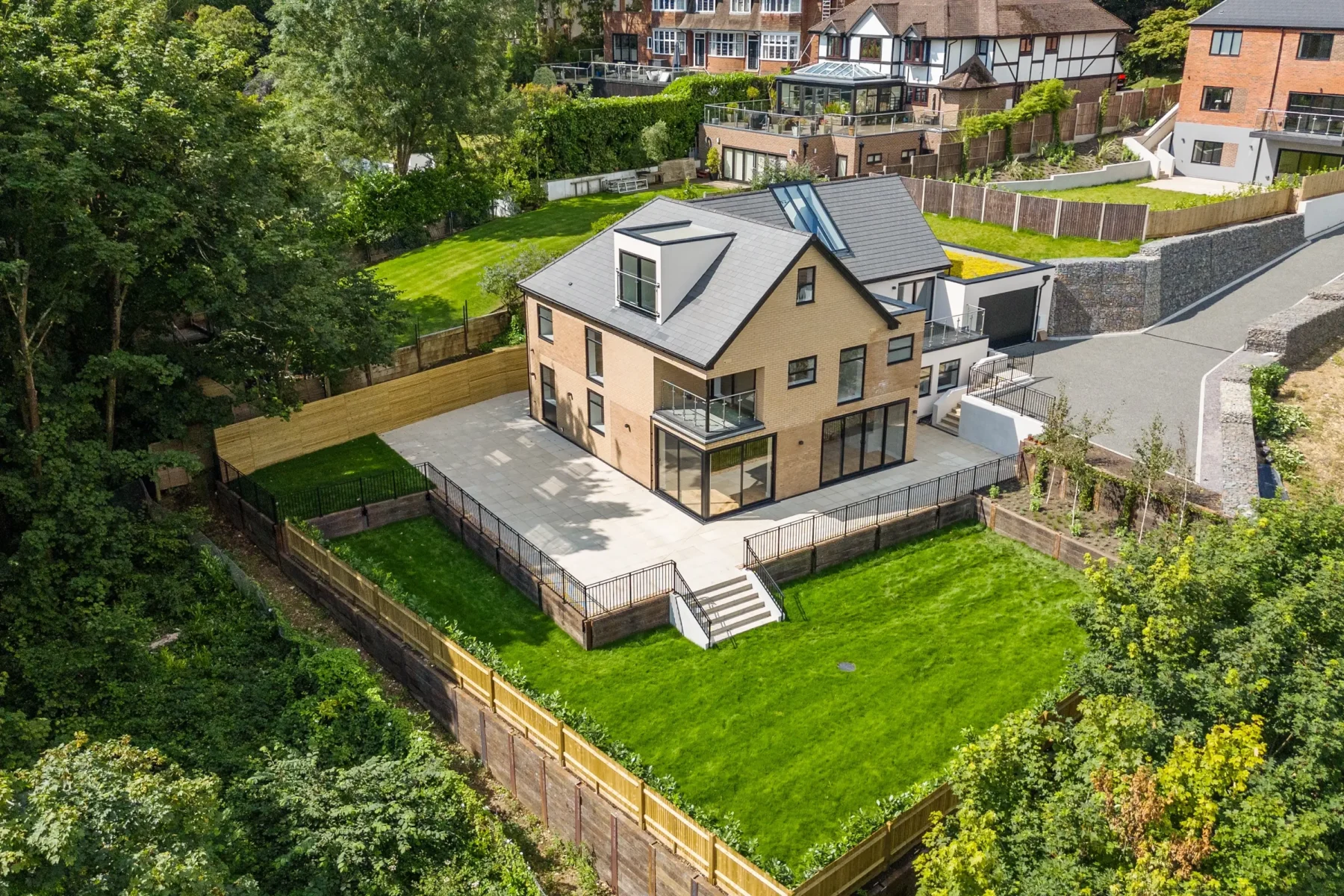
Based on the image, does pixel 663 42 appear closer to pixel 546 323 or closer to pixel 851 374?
pixel 546 323

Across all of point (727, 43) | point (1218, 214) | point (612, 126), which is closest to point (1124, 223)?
point (1218, 214)

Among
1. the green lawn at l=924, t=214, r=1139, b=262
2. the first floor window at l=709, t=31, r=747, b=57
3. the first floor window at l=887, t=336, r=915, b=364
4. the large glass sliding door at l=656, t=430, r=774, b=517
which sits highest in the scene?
the first floor window at l=709, t=31, r=747, b=57

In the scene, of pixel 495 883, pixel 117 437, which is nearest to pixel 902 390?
pixel 495 883

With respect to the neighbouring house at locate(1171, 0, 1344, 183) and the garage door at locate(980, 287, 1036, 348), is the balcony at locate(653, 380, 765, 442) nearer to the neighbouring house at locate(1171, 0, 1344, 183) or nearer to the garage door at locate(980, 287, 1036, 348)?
the garage door at locate(980, 287, 1036, 348)

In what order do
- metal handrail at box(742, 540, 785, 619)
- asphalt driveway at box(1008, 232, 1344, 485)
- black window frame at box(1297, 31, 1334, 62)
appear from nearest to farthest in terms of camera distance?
metal handrail at box(742, 540, 785, 619) → asphalt driveway at box(1008, 232, 1344, 485) → black window frame at box(1297, 31, 1334, 62)

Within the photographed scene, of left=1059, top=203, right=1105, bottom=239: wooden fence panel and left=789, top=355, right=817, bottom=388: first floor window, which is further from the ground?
left=1059, top=203, right=1105, bottom=239: wooden fence panel

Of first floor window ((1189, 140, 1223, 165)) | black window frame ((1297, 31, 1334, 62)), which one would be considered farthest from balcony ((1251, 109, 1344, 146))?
black window frame ((1297, 31, 1334, 62))

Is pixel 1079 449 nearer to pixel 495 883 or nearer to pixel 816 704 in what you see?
pixel 816 704
